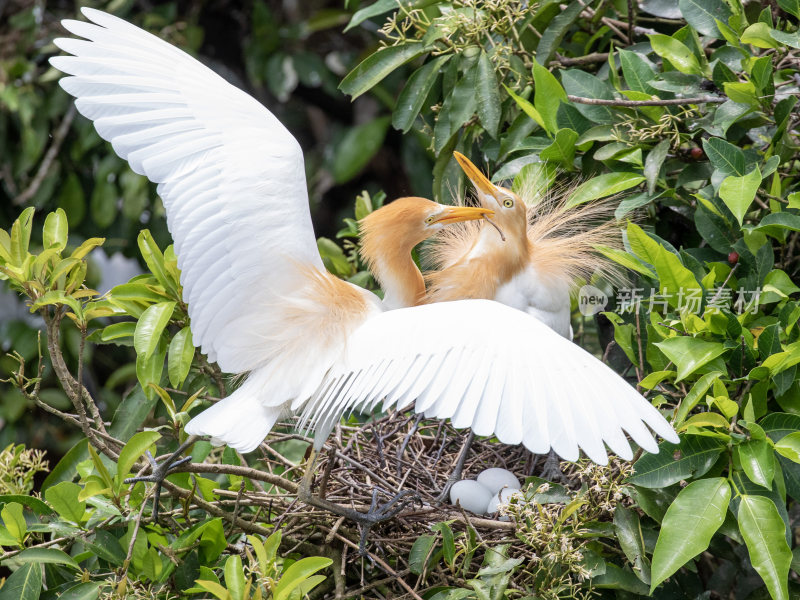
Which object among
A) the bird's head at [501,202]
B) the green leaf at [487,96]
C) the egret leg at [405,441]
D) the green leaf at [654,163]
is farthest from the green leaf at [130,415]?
the green leaf at [654,163]

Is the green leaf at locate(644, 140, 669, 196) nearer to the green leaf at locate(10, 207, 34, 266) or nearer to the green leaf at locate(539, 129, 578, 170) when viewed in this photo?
the green leaf at locate(539, 129, 578, 170)

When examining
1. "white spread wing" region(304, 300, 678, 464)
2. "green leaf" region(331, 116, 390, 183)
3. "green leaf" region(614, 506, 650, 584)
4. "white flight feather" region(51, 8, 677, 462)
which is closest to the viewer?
"white spread wing" region(304, 300, 678, 464)

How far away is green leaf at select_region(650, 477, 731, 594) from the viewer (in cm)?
160

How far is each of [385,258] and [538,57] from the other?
68 centimetres

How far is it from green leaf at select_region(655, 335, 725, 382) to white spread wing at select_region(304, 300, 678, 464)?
0.67 feet

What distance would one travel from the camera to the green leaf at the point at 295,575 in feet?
5.38

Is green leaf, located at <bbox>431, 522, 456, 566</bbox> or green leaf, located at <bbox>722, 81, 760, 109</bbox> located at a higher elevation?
green leaf, located at <bbox>722, 81, 760, 109</bbox>

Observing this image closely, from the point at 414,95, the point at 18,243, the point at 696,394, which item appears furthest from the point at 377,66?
the point at 696,394

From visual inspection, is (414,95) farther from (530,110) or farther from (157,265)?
(157,265)

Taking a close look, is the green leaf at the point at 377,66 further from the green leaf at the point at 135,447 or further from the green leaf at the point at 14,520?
the green leaf at the point at 14,520

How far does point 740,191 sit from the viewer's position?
1.86 meters

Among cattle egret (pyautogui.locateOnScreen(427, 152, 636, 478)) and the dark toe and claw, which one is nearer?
the dark toe and claw

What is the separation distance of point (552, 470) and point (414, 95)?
1082 millimetres

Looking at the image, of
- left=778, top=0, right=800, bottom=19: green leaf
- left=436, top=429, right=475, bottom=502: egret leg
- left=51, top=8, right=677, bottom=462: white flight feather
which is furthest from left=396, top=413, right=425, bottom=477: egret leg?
left=778, top=0, right=800, bottom=19: green leaf
